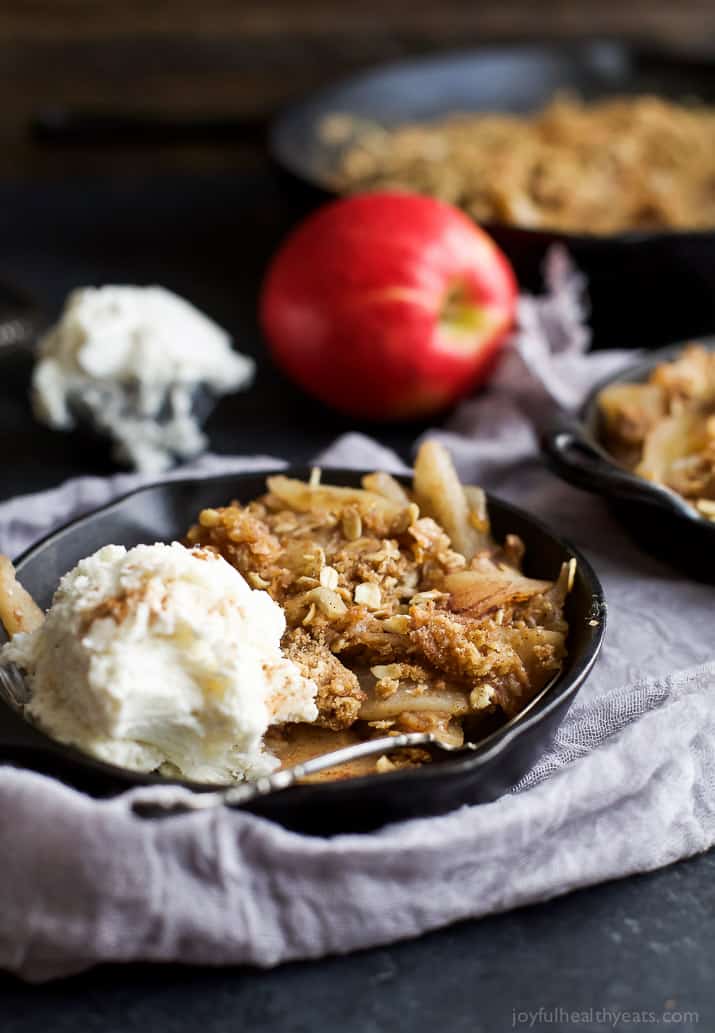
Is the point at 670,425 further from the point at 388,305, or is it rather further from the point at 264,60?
the point at 264,60

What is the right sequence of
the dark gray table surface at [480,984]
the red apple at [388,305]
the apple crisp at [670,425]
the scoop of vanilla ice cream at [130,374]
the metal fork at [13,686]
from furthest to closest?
the red apple at [388,305] < the scoop of vanilla ice cream at [130,374] < the apple crisp at [670,425] < the metal fork at [13,686] < the dark gray table surface at [480,984]

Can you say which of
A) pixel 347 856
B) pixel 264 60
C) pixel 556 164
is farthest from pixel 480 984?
pixel 264 60

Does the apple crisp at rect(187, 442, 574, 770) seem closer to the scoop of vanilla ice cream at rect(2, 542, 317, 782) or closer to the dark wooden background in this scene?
the scoop of vanilla ice cream at rect(2, 542, 317, 782)

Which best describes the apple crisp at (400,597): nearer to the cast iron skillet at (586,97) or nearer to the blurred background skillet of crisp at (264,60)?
the cast iron skillet at (586,97)

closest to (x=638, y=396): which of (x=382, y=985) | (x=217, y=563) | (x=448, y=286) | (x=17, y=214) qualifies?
(x=448, y=286)

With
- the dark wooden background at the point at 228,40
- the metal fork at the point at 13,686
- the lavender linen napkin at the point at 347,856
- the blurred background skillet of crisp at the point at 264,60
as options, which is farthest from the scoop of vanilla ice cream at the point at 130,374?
the dark wooden background at the point at 228,40

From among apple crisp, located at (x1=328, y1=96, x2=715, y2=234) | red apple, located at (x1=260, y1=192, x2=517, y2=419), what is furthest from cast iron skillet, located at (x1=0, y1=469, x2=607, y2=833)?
apple crisp, located at (x1=328, y1=96, x2=715, y2=234)
